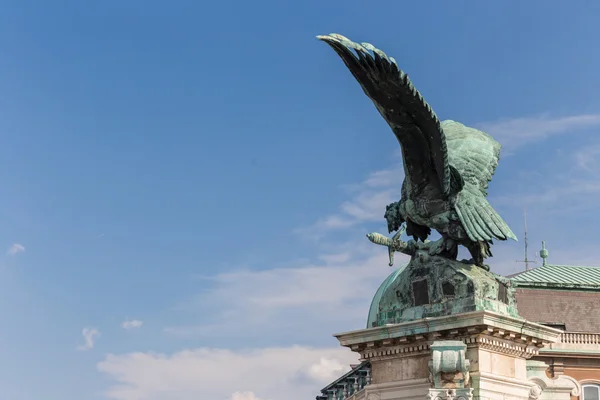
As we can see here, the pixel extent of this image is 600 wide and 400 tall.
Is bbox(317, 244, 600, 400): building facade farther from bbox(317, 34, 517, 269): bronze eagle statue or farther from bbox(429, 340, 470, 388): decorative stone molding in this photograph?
bbox(317, 34, 517, 269): bronze eagle statue

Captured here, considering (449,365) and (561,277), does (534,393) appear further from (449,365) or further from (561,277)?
(561,277)

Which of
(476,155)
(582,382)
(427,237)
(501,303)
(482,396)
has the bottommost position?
(482,396)

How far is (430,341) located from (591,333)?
41.6 meters

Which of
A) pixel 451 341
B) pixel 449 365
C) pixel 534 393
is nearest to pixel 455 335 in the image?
pixel 451 341

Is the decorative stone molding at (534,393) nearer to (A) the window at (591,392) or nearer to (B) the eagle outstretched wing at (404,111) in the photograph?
(B) the eagle outstretched wing at (404,111)

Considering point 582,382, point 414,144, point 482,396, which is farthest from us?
point 582,382

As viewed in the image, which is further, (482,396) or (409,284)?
(409,284)

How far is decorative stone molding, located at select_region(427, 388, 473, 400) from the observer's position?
18.7 m

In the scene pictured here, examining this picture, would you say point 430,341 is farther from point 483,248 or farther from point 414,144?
point 414,144

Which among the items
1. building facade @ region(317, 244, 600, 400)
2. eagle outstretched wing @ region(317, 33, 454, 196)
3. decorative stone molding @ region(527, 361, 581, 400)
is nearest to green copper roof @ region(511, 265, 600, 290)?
decorative stone molding @ region(527, 361, 581, 400)

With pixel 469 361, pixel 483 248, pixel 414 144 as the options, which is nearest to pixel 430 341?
pixel 469 361

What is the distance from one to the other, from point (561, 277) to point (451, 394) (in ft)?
156

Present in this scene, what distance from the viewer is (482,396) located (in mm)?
18891

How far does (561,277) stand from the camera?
6450cm
